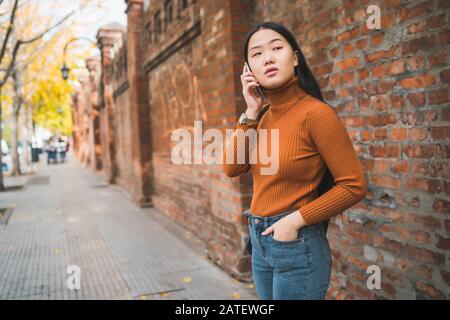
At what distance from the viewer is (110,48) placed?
571 inches

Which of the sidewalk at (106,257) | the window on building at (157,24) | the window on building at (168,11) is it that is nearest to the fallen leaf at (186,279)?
the sidewalk at (106,257)

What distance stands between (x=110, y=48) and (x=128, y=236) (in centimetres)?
959

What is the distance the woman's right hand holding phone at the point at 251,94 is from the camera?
1.92 meters

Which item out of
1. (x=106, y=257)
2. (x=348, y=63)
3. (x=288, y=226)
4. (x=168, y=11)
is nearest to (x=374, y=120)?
(x=348, y=63)

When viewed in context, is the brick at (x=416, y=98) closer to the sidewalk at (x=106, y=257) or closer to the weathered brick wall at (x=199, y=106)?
the weathered brick wall at (x=199, y=106)

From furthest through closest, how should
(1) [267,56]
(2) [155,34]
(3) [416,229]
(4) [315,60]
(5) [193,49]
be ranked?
1. (2) [155,34]
2. (5) [193,49]
3. (4) [315,60]
4. (3) [416,229]
5. (1) [267,56]

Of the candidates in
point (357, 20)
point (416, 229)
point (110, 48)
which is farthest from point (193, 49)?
point (110, 48)

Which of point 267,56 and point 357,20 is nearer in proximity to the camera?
point 267,56

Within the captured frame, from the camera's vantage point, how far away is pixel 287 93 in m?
1.88

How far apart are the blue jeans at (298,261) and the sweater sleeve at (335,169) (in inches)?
5.1

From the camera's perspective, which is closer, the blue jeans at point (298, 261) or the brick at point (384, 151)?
the blue jeans at point (298, 261)

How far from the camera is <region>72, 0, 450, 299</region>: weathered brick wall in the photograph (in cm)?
246

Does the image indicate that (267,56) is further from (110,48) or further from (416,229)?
(110,48)

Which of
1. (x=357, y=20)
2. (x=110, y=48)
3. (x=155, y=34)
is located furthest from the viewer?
(x=110, y=48)
